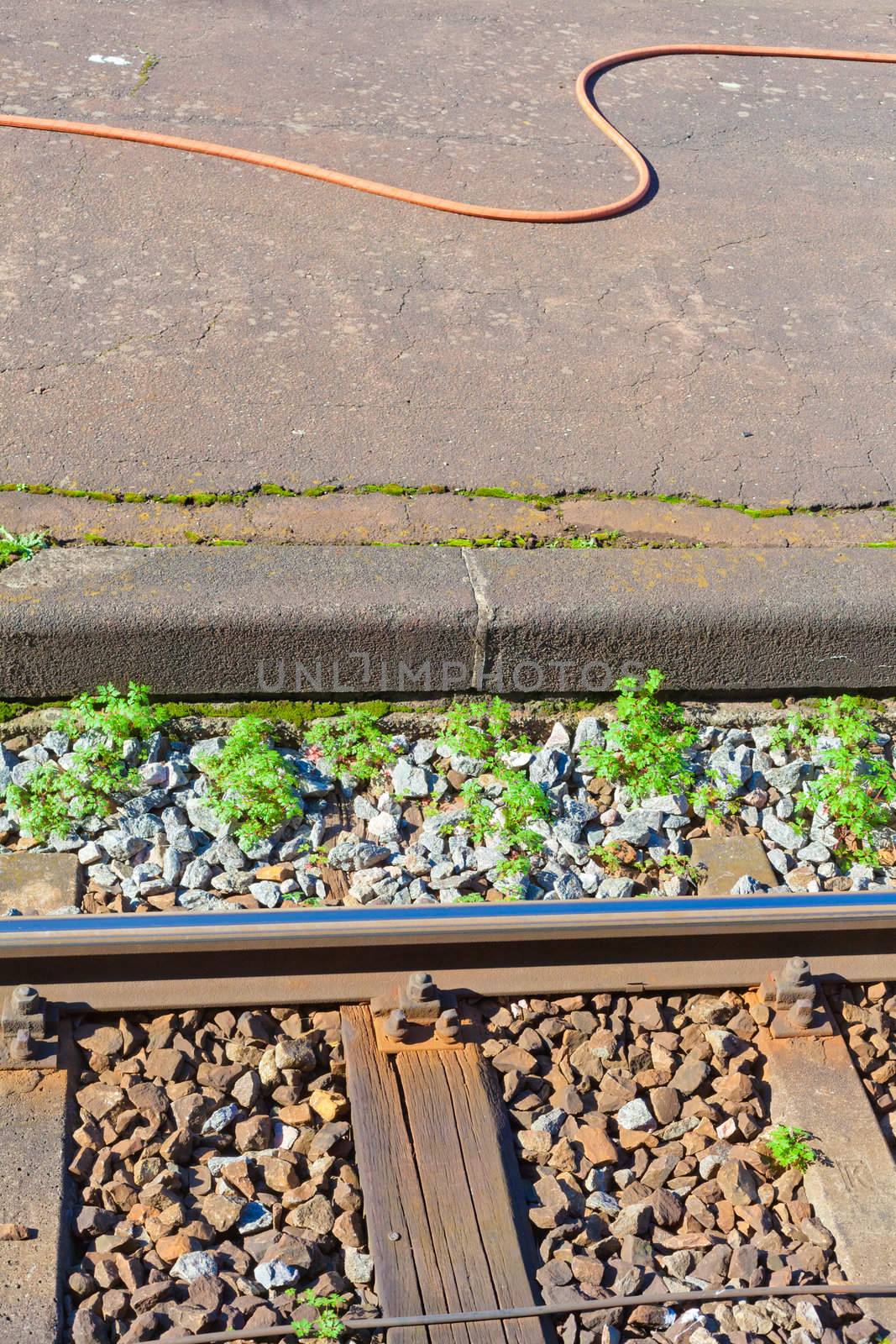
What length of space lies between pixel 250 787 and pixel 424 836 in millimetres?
512

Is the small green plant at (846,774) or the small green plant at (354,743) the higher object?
the small green plant at (354,743)

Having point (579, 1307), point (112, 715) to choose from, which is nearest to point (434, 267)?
point (112, 715)

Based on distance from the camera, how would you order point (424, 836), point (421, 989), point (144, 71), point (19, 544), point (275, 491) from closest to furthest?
point (421, 989) < point (424, 836) < point (19, 544) < point (275, 491) < point (144, 71)

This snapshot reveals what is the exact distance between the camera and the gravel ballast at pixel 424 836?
11.2 ft

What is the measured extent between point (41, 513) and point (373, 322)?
1.96 m

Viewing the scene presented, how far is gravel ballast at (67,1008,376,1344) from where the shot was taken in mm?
2408

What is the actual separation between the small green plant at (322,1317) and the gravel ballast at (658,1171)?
411mm

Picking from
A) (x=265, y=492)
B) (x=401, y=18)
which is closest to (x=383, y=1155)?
(x=265, y=492)

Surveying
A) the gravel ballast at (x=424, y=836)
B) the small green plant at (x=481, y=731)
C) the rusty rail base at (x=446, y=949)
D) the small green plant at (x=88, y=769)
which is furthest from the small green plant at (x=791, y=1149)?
the small green plant at (x=88, y=769)

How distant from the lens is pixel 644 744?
3947 millimetres

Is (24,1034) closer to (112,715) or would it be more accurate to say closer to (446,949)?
(446,949)

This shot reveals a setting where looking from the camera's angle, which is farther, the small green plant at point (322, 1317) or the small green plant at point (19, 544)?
the small green plant at point (19, 544)

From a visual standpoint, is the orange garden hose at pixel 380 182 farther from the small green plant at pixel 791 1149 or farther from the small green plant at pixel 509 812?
the small green plant at pixel 791 1149

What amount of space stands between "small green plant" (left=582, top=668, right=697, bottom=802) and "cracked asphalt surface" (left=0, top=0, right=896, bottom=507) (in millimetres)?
1043
